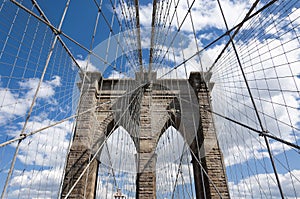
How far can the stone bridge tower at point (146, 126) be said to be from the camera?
5152 millimetres

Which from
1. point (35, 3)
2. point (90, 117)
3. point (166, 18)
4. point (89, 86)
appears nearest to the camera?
point (35, 3)

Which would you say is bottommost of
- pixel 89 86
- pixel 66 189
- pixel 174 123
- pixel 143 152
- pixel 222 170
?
pixel 66 189

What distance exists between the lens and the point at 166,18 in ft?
18.0

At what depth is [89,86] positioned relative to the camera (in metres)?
6.35

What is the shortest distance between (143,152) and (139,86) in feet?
7.38

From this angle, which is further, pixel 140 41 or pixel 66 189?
pixel 140 41

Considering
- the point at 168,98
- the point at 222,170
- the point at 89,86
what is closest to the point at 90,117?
the point at 89,86

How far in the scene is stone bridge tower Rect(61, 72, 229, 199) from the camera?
5152 millimetres

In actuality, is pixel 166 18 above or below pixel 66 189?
above

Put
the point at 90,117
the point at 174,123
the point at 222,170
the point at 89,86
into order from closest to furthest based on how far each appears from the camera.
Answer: the point at 222,170 < the point at 90,117 < the point at 89,86 < the point at 174,123

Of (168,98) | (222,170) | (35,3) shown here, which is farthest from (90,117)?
(35,3)

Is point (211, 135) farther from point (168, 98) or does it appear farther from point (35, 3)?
point (35, 3)

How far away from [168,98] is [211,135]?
6.73 ft

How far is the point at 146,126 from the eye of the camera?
6.28 metres
